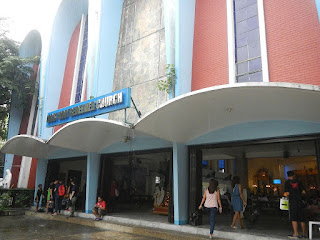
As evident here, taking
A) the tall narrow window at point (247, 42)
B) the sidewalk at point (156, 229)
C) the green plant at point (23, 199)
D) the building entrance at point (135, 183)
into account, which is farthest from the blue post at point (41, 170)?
the tall narrow window at point (247, 42)

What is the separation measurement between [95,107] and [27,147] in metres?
5.11

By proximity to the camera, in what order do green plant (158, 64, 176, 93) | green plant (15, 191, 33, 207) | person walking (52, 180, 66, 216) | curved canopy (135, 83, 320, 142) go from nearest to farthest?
curved canopy (135, 83, 320, 142) < green plant (158, 64, 176, 93) < person walking (52, 180, 66, 216) < green plant (15, 191, 33, 207)

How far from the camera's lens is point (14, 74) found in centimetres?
1780

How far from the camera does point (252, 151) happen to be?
540 inches

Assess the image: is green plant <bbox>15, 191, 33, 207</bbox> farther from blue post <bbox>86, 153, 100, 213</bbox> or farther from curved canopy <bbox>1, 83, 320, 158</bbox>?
curved canopy <bbox>1, 83, 320, 158</bbox>

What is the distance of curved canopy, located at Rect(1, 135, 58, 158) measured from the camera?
39.1 ft

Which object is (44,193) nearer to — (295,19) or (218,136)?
(218,136)

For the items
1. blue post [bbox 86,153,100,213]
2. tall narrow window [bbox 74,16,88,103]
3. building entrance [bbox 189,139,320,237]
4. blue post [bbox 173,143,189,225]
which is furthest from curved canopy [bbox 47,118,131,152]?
tall narrow window [bbox 74,16,88,103]

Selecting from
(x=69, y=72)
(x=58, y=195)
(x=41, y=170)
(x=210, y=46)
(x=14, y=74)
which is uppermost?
(x=14, y=74)

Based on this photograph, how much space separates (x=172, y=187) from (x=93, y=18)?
8312mm

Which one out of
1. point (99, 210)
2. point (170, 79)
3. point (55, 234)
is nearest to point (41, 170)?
point (99, 210)

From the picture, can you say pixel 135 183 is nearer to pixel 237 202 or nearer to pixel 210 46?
pixel 237 202

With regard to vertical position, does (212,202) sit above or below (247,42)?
below

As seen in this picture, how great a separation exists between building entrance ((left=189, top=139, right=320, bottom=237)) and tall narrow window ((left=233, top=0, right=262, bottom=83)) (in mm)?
2199
